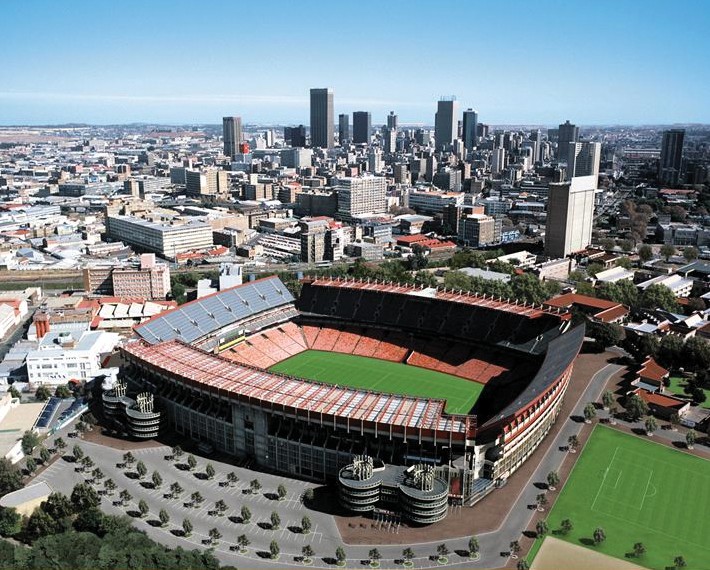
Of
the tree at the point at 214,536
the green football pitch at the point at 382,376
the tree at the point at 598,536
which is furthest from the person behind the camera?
the green football pitch at the point at 382,376

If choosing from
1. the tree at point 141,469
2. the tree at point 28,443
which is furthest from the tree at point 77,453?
the tree at point 141,469

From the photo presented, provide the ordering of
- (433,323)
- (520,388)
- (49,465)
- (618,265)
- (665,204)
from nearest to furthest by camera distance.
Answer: (49,465) → (520,388) → (433,323) → (618,265) → (665,204)

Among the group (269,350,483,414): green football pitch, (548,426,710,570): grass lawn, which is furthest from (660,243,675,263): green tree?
(548,426,710,570): grass lawn

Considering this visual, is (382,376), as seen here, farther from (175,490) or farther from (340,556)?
(340,556)

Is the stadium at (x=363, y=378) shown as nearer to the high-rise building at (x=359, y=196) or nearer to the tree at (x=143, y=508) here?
the tree at (x=143, y=508)

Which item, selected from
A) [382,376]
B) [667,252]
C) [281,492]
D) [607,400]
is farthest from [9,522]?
[667,252]

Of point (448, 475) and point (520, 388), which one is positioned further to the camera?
point (520, 388)

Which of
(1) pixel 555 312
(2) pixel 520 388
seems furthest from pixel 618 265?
(2) pixel 520 388

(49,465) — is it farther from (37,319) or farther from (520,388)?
(520,388)
